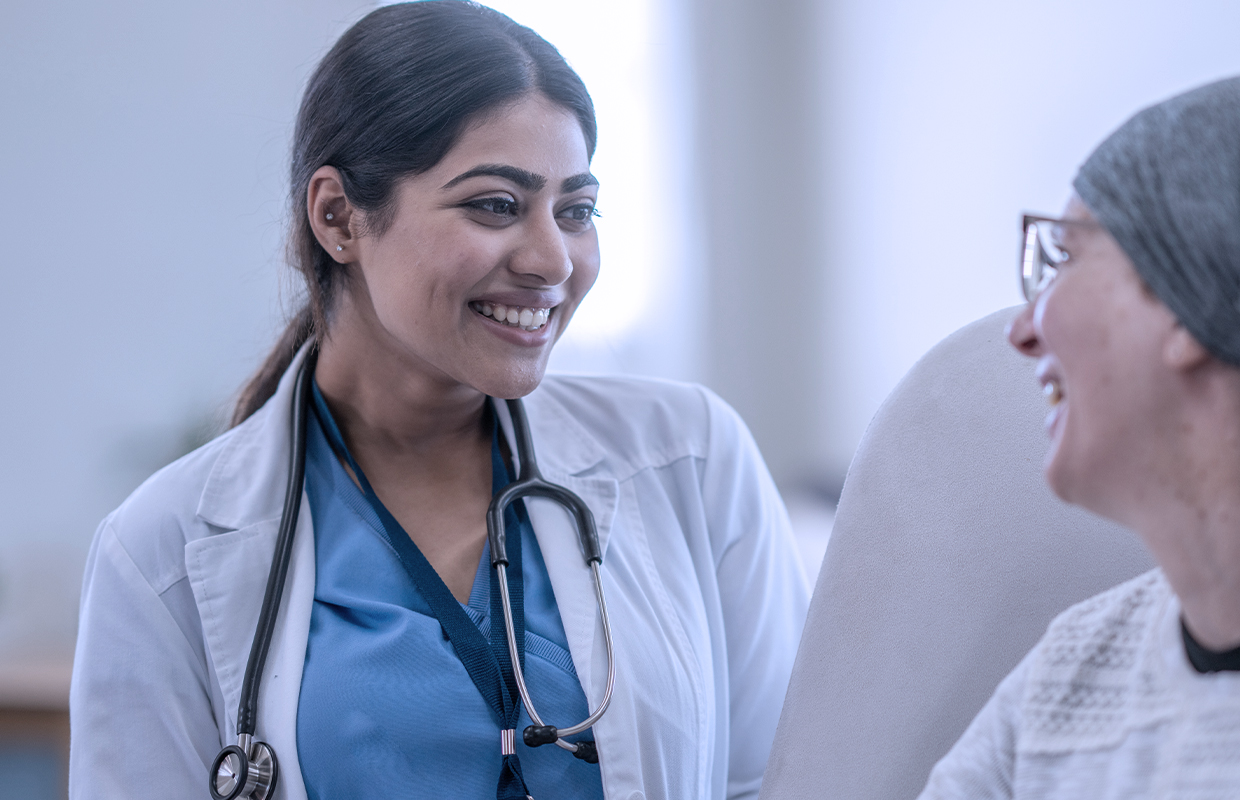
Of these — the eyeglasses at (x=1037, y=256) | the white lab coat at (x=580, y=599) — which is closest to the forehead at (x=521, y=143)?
the white lab coat at (x=580, y=599)

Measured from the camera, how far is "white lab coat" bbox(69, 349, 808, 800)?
1.16 meters

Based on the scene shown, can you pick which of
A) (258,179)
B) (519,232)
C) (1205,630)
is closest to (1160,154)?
(1205,630)

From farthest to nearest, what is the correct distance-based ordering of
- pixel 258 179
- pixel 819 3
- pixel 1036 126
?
pixel 819 3, pixel 258 179, pixel 1036 126

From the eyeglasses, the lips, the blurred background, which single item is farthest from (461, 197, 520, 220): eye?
the eyeglasses

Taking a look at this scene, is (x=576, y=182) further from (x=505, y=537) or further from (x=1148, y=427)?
(x=1148, y=427)

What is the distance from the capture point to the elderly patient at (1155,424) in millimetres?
584

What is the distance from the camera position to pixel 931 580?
3.07 ft

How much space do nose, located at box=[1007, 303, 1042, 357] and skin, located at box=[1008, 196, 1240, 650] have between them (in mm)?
36

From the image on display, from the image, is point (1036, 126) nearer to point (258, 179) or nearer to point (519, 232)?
point (519, 232)

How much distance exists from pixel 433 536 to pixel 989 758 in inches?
29.7

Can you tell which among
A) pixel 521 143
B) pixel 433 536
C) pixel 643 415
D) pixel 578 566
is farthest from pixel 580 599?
pixel 521 143

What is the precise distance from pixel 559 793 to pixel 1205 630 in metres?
0.72

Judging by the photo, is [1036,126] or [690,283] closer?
A: [1036,126]

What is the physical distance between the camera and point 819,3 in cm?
300
